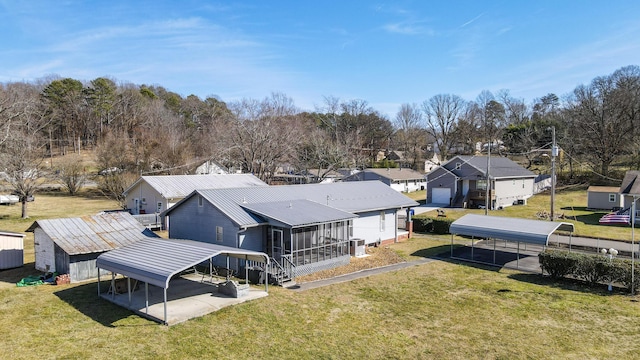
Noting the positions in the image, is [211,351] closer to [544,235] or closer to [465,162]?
[544,235]

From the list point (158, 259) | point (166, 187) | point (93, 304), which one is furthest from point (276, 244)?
point (166, 187)

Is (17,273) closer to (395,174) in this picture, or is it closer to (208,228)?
(208,228)

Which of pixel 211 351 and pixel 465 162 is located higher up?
pixel 465 162

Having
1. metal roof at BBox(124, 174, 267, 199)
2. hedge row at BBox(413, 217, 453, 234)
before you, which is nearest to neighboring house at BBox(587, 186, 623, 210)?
hedge row at BBox(413, 217, 453, 234)

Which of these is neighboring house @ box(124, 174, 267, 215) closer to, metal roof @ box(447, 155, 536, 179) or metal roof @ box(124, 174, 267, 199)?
metal roof @ box(124, 174, 267, 199)

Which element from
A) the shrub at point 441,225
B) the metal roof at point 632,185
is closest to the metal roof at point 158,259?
the shrub at point 441,225

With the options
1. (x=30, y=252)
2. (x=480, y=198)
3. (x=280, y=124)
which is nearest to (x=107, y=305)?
(x=30, y=252)
